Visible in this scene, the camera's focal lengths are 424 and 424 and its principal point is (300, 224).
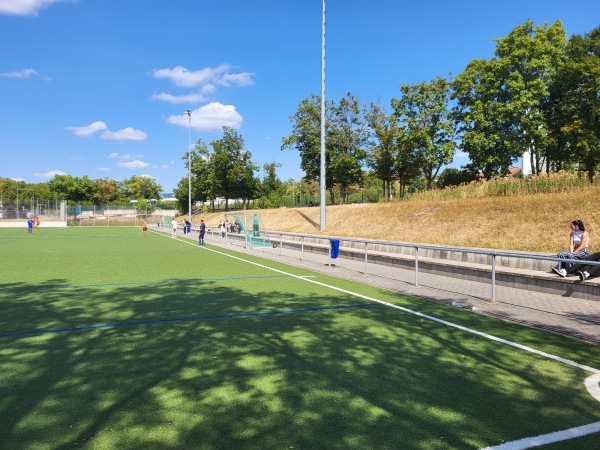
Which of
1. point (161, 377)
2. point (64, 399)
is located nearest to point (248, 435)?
point (161, 377)

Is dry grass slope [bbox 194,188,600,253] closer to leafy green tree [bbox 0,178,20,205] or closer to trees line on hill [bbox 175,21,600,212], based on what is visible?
trees line on hill [bbox 175,21,600,212]

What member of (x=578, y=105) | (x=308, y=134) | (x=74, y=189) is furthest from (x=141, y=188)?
(x=578, y=105)

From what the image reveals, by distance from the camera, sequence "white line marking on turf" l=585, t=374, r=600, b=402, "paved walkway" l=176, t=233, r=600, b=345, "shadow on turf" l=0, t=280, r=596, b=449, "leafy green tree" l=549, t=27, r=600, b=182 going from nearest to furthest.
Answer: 1. "shadow on turf" l=0, t=280, r=596, b=449
2. "white line marking on turf" l=585, t=374, r=600, b=402
3. "paved walkway" l=176, t=233, r=600, b=345
4. "leafy green tree" l=549, t=27, r=600, b=182

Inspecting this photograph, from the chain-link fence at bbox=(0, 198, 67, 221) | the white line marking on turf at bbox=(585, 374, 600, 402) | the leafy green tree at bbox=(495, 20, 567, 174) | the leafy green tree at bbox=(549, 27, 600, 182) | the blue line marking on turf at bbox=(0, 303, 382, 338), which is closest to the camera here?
the white line marking on turf at bbox=(585, 374, 600, 402)

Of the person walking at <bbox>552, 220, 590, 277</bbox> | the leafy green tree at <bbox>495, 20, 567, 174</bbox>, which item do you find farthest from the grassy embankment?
the leafy green tree at <bbox>495, 20, 567, 174</bbox>

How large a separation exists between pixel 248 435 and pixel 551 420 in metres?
2.41

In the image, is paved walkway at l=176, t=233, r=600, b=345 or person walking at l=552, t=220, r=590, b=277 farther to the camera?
person walking at l=552, t=220, r=590, b=277

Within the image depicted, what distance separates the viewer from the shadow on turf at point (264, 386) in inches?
125

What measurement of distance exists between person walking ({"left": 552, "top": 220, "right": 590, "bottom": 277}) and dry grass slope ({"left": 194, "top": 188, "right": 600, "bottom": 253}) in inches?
119

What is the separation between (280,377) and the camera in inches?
169

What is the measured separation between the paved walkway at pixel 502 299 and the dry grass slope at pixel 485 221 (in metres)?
4.63

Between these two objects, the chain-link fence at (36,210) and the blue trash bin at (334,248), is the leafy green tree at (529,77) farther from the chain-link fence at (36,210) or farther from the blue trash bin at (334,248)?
the chain-link fence at (36,210)

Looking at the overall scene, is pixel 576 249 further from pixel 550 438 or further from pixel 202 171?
pixel 202 171

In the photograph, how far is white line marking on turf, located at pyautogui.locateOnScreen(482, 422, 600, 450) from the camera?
3000 millimetres
